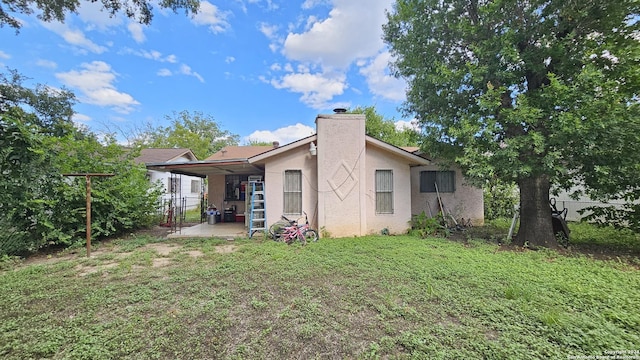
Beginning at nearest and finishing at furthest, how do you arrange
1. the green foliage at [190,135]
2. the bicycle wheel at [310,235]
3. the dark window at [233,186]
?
the bicycle wheel at [310,235]
the dark window at [233,186]
the green foliage at [190,135]

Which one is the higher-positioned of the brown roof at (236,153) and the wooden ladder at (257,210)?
the brown roof at (236,153)

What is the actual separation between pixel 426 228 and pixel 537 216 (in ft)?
9.26

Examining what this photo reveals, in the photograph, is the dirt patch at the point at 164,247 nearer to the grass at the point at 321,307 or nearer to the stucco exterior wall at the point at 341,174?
the grass at the point at 321,307

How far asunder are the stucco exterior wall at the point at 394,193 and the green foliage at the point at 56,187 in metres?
7.70

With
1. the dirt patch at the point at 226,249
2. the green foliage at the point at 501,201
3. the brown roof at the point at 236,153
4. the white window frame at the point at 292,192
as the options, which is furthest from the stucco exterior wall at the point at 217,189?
the green foliage at the point at 501,201

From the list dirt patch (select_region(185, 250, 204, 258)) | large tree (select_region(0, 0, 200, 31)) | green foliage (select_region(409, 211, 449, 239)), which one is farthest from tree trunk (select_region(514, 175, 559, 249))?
large tree (select_region(0, 0, 200, 31))

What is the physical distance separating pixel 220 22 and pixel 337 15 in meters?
4.93

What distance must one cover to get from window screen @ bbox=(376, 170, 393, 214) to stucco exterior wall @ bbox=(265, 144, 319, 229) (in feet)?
6.87

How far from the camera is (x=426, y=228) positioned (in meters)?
8.22

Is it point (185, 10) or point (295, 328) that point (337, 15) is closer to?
point (185, 10)

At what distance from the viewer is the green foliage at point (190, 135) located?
2742 cm

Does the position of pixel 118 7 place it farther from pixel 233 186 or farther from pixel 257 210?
pixel 233 186

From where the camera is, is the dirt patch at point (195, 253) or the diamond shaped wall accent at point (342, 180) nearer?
the dirt patch at point (195, 253)

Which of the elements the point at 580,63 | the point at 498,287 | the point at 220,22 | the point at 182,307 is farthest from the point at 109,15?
the point at 580,63
